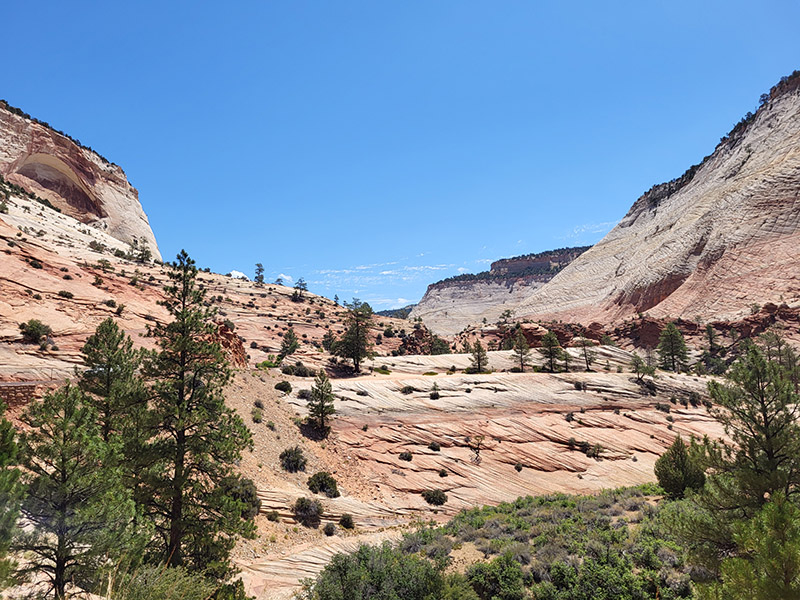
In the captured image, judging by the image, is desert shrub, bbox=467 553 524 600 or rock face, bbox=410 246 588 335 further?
rock face, bbox=410 246 588 335

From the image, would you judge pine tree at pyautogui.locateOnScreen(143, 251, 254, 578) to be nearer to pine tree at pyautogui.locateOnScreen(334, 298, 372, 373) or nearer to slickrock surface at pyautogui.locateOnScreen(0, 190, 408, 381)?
slickrock surface at pyautogui.locateOnScreen(0, 190, 408, 381)

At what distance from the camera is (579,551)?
43.8 ft

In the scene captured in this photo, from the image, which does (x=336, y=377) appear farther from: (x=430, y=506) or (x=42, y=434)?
(x=42, y=434)

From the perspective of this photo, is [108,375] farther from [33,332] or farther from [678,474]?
[678,474]

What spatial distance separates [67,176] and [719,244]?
143360 millimetres

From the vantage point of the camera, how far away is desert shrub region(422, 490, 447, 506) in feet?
91.8

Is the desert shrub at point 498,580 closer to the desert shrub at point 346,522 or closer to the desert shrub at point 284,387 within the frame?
the desert shrub at point 346,522

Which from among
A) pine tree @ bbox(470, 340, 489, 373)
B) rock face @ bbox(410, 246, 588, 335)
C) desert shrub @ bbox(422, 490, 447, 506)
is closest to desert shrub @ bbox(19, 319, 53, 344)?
desert shrub @ bbox(422, 490, 447, 506)

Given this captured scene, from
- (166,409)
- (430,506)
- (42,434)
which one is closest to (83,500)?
(42,434)

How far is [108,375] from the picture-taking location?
1579cm

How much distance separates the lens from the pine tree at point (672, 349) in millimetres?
58987

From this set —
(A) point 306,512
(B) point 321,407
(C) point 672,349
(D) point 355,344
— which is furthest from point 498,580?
(C) point 672,349

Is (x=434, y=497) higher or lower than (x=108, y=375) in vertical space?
Answer: lower

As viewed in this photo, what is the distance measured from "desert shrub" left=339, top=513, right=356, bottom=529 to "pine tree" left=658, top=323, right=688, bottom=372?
56901 mm
